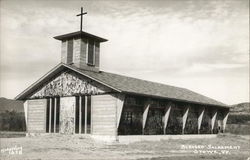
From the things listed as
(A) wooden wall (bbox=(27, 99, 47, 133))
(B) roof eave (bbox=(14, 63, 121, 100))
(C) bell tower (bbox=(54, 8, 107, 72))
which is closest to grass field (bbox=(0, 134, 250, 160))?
(A) wooden wall (bbox=(27, 99, 47, 133))

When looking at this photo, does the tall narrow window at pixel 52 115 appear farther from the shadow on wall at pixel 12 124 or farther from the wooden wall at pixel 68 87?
the shadow on wall at pixel 12 124

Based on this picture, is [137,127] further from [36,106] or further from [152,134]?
[36,106]

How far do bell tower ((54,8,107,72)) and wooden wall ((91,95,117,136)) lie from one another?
130 inches

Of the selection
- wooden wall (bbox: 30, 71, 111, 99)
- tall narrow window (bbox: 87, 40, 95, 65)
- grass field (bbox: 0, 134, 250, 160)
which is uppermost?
tall narrow window (bbox: 87, 40, 95, 65)

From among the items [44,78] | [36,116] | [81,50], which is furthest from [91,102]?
[36,116]

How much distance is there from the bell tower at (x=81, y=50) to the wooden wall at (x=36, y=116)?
400 cm

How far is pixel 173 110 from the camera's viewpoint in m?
31.8

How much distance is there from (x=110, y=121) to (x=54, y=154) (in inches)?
344

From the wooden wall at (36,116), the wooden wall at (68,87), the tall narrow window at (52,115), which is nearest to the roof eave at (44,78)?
the wooden wall at (68,87)

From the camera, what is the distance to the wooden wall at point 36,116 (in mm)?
30156

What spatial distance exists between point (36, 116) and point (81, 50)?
659 cm

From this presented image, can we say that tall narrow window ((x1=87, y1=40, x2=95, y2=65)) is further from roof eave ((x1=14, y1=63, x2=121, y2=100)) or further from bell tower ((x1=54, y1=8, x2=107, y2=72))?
roof eave ((x1=14, y1=63, x2=121, y2=100))

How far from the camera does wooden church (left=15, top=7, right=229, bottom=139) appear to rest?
26.2 meters

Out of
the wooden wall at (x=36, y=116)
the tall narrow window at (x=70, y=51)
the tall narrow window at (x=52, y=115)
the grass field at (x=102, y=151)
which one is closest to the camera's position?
the grass field at (x=102, y=151)
